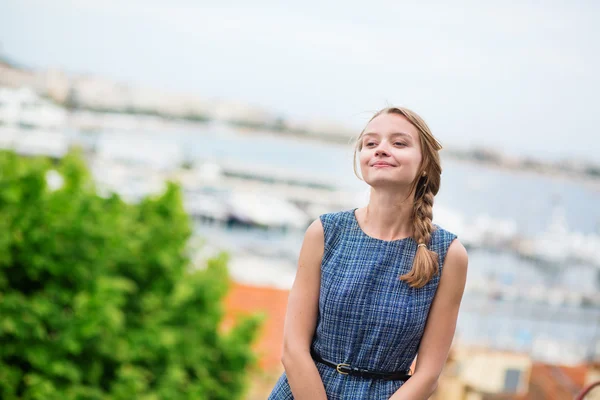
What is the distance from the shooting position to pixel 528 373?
33.0 ft

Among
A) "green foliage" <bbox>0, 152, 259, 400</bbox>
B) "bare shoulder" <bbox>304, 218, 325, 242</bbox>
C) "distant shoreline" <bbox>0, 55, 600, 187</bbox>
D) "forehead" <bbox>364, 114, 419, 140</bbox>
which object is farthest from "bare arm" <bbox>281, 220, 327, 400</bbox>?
"distant shoreline" <bbox>0, 55, 600, 187</bbox>

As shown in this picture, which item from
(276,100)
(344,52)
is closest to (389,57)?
(344,52)

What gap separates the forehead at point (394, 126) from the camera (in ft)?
4.31

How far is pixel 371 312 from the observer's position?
126 centimetres

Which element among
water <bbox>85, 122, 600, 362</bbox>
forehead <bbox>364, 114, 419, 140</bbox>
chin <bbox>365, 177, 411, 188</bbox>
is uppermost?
forehead <bbox>364, 114, 419, 140</bbox>

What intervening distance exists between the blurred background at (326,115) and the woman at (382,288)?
18.4 metres

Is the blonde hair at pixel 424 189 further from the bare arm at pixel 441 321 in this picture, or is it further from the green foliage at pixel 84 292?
the green foliage at pixel 84 292

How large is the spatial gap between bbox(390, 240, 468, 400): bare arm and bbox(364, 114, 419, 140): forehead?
22 cm

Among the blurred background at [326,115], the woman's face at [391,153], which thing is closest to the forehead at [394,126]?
the woman's face at [391,153]

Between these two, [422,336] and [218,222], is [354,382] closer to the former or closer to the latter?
[422,336]

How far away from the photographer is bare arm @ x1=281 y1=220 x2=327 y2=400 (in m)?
1.27

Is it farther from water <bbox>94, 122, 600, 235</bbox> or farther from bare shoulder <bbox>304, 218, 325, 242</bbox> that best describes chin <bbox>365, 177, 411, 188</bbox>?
water <bbox>94, 122, 600, 235</bbox>

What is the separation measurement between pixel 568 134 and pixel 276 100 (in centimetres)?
1235

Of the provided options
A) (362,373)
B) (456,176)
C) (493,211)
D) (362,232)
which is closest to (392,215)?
(362,232)
